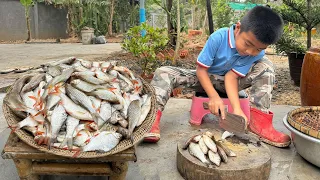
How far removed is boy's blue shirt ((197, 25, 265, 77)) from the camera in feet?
9.59

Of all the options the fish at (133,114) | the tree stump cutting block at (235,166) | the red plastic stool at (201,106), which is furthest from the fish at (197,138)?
the red plastic stool at (201,106)

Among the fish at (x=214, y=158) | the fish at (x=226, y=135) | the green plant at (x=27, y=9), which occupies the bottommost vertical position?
the fish at (x=214, y=158)

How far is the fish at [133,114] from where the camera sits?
212 cm

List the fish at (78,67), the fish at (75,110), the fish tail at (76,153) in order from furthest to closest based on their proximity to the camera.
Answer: the fish at (78,67) → the fish at (75,110) → the fish tail at (76,153)

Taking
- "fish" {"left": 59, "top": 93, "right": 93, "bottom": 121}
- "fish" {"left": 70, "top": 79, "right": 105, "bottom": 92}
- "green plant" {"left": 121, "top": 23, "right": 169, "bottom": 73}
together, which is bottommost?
"fish" {"left": 59, "top": 93, "right": 93, "bottom": 121}

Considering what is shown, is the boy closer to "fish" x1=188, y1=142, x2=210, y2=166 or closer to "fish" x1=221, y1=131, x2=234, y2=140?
"fish" x1=221, y1=131, x2=234, y2=140

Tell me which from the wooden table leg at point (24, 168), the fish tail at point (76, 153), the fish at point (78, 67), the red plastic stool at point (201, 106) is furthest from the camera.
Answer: the red plastic stool at point (201, 106)

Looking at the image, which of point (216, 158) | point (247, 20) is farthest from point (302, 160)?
point (247, 20)

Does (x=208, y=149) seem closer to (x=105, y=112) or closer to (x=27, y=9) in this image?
(x=105, y=112)

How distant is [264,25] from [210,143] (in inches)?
38.4

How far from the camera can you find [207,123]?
11.3 feet

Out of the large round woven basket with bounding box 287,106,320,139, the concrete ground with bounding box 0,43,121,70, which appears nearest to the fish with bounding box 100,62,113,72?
the large round woven basket with bounding box 287,106,320,139

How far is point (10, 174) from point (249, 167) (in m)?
1.70

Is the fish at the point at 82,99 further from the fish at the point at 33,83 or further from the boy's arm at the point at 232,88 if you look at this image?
the boy's arm at the point at 232,88
